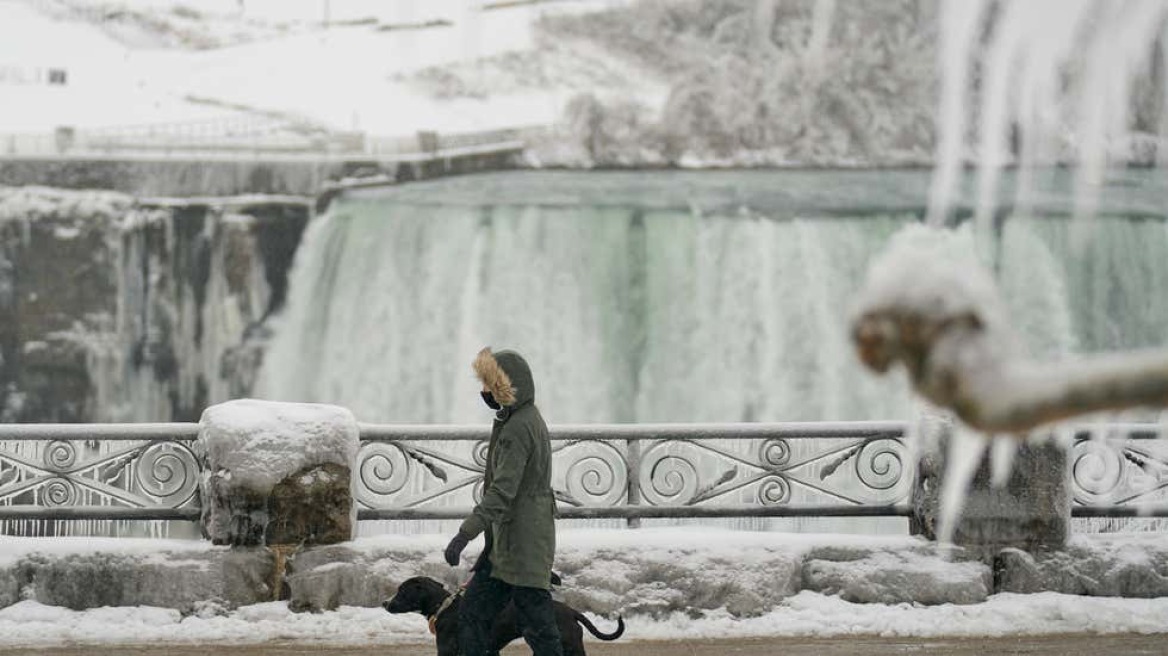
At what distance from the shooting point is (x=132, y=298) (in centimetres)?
2536

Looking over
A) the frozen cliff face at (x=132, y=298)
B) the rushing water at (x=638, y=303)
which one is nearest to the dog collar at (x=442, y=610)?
the rushing water at (x=638, y=303)

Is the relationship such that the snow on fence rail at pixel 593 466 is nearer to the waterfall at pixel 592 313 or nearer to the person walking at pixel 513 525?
the person walking at pixel 513 525

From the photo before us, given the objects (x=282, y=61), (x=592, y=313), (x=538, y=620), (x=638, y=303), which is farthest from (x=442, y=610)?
(x=282, y=61)

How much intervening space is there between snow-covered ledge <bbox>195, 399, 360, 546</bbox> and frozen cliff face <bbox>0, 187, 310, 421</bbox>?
54.3ft

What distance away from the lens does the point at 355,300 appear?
24078 mm

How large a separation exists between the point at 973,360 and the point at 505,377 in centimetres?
449

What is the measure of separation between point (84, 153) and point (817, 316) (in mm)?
11442

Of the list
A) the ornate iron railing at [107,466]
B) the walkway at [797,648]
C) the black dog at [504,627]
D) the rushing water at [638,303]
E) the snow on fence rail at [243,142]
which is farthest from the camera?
the snow on fence rail at [243,142]

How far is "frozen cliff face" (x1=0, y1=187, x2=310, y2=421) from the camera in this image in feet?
82.0

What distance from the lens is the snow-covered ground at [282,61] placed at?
1058 inches

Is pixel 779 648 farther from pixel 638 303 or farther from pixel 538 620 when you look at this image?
pixel 638 303

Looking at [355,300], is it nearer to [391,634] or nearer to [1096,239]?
[1096,239]

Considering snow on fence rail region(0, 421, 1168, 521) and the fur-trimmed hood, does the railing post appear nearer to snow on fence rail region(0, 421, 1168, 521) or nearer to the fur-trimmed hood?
snow on fence rail region(0, 421, 1168, 521)

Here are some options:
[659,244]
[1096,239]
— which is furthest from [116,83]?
[1096,239]
